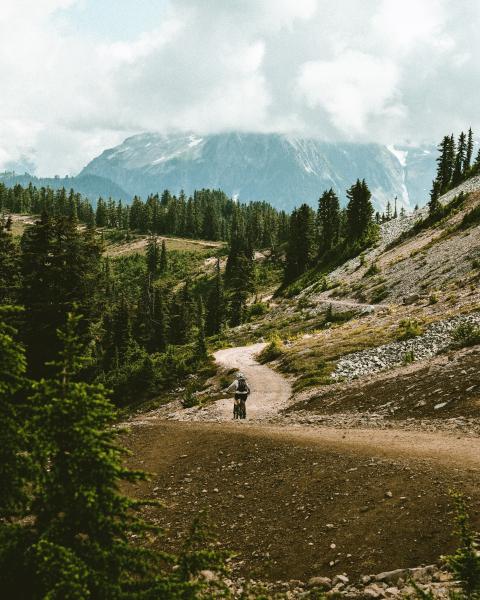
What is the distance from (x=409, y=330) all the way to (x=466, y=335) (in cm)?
595

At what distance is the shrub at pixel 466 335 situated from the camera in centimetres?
2342

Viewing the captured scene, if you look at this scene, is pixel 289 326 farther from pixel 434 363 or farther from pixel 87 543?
pixel 87 543

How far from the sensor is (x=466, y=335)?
2503 centimetres

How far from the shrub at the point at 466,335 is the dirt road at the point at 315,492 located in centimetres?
950

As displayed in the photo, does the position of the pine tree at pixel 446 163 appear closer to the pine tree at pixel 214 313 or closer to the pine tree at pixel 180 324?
the pine tree at pixel 214 313

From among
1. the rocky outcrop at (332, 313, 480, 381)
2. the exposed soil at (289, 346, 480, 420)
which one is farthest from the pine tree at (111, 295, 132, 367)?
the exposed soil at (289, 346, 480, 420)

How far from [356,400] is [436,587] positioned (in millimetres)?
13892

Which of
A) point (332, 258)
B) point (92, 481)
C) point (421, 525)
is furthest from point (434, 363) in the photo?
point (332, 258)

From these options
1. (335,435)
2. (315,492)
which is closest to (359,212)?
(335,435)

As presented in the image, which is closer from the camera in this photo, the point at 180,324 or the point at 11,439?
the point at 11,439

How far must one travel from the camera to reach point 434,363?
891 inches

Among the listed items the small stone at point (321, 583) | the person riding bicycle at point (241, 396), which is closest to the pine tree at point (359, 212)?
the person riding bicycle at point (241, 396)

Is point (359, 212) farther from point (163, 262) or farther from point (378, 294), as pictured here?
point (163, 262)

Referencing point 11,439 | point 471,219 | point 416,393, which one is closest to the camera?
point 11,439
